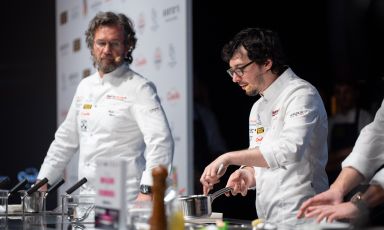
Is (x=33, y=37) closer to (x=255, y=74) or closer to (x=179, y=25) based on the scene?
(x=179, y=25)

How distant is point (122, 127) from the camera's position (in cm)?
335

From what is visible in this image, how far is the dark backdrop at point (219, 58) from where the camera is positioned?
3.28m

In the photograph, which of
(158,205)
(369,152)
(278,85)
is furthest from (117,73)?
(158,205)

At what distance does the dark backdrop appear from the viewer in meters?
3.28

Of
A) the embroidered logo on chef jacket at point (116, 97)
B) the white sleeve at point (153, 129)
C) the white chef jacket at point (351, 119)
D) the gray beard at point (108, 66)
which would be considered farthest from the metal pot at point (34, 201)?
the white chef jacket at point (351, 119)

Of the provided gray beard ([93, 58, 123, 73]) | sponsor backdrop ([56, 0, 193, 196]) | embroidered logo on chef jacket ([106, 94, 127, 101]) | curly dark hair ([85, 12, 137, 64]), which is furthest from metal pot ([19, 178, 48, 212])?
sponsor backdrop ([56, 0, 193, 196])

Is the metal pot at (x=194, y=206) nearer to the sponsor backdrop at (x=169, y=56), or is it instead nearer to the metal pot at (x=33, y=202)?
the metal pot at (x=33, y=202)

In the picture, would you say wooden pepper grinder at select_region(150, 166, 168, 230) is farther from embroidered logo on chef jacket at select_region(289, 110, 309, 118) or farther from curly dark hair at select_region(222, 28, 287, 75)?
curly dark hair at select_region(222, 28, 287, 75)

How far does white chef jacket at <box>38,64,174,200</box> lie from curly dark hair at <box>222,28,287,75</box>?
25.9 inches

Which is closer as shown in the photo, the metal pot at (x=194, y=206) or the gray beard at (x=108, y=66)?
the metal pot at (x=194, y=206)

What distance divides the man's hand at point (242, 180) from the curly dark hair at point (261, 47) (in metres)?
0.40

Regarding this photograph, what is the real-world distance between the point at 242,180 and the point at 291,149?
0.35 m

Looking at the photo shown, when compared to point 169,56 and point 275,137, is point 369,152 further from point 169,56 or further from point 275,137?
point 169,56

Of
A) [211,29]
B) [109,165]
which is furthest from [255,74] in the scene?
[211,29]
